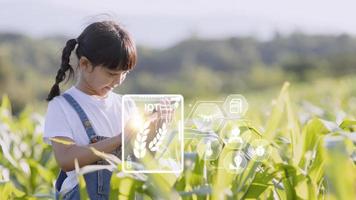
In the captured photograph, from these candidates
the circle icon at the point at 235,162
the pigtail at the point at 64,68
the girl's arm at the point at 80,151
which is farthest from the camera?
the pigtail at the point at 64,68

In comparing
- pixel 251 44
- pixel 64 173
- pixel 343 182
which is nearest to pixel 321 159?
pixel 343 182

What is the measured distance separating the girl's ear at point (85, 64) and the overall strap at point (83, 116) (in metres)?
0.06

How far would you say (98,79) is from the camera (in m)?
1.39

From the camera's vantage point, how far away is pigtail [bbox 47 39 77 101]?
1492 millimetres

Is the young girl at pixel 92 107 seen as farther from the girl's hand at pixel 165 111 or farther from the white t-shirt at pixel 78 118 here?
the girl's hand at pixel 165 111

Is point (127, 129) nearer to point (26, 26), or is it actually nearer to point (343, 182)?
point (343, 182)

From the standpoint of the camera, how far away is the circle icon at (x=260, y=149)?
1.21 meters

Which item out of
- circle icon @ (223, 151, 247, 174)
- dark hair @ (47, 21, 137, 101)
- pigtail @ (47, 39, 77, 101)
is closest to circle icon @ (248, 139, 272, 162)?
circle icon @ (223, 151, 247, 174)

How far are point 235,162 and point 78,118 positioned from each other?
336 millimetres

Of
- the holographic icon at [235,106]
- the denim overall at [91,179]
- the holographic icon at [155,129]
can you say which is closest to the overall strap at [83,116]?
the denim overall at [91,179]

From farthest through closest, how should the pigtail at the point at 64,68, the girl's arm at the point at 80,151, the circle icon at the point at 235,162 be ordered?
the pigtail at the point at 64,68
the girl's arm at the point at 80,151
the circle icon at the point at 235,162

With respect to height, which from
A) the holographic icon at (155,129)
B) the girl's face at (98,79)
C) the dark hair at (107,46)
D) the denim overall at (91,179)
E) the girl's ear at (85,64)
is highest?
the dark hair at (107,46)

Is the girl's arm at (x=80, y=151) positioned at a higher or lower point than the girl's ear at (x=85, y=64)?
lower

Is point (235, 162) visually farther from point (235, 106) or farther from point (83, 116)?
point (83, 116)
